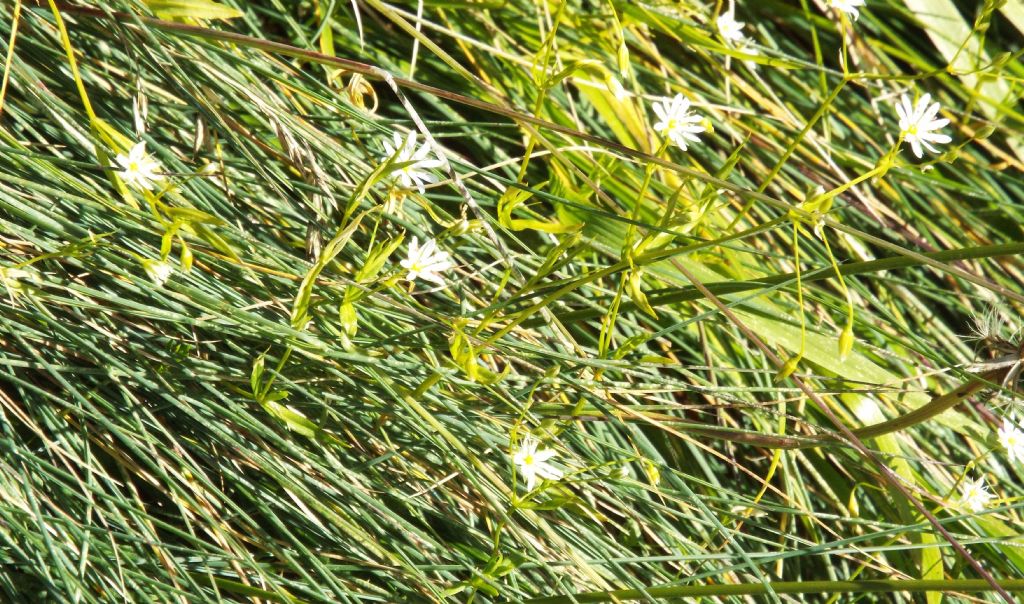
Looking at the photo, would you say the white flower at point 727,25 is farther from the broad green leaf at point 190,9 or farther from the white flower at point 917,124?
the broad green leaf at point 190,9

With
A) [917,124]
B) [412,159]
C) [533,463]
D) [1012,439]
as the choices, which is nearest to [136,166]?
[412,159]

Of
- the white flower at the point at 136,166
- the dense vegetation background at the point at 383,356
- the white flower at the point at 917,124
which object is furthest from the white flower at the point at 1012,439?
the white flower at the point at 136,166

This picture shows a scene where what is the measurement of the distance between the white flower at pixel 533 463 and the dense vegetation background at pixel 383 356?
0.06 ft

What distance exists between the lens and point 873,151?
4.72ft

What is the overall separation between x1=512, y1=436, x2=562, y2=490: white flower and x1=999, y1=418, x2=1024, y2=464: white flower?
1.25 ft

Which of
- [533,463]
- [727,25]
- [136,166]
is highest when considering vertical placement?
[727,25]

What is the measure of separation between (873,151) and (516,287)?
759 mm

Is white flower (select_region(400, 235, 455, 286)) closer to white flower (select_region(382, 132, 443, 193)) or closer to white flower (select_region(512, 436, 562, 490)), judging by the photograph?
white flower (select_region(382, 132, 443, 193))

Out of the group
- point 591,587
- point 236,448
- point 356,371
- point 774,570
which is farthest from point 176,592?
point 774,570

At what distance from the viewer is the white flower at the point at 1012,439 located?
0.77 meters

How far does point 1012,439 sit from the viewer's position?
0.83 m

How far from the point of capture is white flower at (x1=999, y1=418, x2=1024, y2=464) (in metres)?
0.77

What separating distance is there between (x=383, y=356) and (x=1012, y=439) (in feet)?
1.88

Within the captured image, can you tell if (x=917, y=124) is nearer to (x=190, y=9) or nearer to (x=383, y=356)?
(x=383, y=356)
